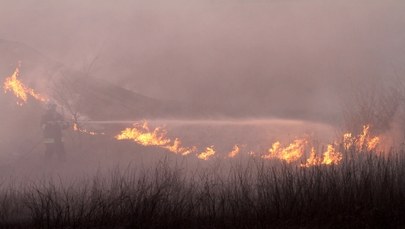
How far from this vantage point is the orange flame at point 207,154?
136 ft

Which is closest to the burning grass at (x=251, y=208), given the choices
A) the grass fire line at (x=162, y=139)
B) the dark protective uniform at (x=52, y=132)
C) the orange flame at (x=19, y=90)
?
the dark protective uniform at (x=52, y=132)

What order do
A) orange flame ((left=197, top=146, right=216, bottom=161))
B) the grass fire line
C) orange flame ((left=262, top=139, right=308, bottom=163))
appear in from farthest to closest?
the grass fire line
orange flame ((left=197, top=146, right=216, bottom=161))
orange flame ((left=262, top=139, right=308, bottom=163))

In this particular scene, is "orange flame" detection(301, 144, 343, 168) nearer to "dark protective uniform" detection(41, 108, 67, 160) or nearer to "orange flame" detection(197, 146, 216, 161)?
"orange flame" detection(197, 146, 216, 161)

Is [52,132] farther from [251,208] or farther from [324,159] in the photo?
[324,159]

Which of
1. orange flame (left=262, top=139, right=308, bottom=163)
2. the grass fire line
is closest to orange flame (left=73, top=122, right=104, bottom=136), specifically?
the grass fire line

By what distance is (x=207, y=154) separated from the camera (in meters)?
43.3

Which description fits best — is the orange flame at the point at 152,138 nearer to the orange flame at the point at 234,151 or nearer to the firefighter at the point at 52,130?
the orange flame at the point at 234,151

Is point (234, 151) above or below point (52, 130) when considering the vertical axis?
below

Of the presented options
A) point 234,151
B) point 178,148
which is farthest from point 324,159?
point 178,148

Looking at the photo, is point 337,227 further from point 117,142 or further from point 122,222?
point 117,142

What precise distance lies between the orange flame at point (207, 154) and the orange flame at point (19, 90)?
1879cm

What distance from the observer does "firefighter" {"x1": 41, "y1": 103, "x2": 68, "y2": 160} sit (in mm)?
31078

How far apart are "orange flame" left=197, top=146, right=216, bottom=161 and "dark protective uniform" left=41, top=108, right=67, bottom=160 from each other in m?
13.7

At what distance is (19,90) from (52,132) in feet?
58.6
